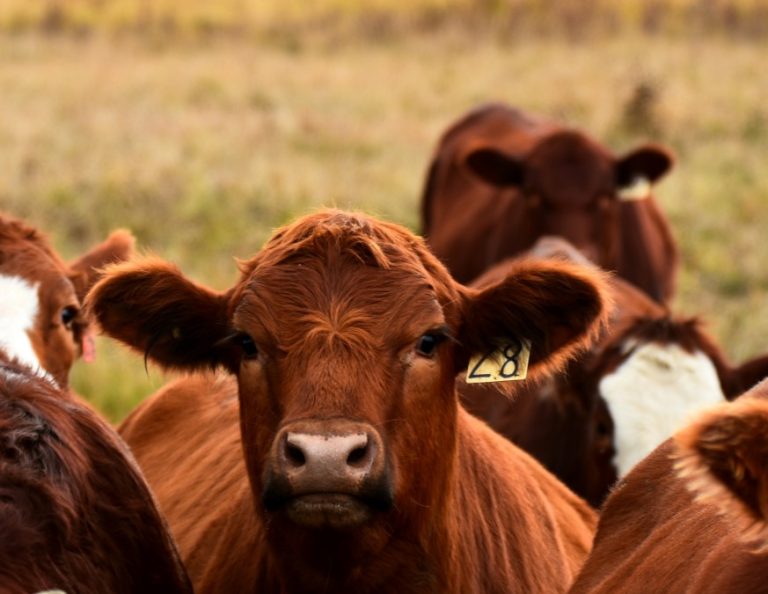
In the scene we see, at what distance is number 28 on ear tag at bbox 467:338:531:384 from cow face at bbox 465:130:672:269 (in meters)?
5.53

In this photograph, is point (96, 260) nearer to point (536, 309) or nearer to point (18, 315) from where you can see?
point (18, 315)

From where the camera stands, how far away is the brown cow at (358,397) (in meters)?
4.07

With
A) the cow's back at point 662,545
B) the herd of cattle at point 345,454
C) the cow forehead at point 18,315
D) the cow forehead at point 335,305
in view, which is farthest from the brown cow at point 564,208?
the cow forehead at point 335,305

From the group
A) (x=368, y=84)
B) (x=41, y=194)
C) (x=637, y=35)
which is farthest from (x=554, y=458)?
(x=637, y=35)

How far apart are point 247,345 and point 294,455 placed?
0.53m

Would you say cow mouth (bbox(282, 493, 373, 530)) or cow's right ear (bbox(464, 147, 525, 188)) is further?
cow's right ear (bbox(464, 147, 525, 188))

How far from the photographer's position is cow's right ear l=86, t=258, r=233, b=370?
15.1 feet

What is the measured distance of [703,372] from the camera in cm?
653

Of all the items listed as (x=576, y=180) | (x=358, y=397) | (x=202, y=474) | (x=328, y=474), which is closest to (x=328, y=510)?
(x=328, y=474)

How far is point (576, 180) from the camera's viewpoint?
35.0ft

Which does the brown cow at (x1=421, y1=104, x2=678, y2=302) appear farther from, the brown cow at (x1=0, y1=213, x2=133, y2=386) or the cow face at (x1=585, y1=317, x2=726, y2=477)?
the brown cow at (x1=0, y1=213, x2=133, y2=386)

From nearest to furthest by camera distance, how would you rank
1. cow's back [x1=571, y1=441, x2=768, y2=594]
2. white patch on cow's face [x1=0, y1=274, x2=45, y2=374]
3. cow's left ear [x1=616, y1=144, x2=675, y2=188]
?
1. cow's back [x1=571, y1=441, x2=768, y2=594]
2. white patch on cow's face [x1=0, y1=274, x2=45, y2=374]
3. cow's left ear [x1=616, y1=144, x2=675, y2=188]

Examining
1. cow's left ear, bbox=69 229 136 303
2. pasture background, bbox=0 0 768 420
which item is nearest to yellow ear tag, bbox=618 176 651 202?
pasture background, bbox=0 0 768 420

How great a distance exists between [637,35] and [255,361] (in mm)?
28903
